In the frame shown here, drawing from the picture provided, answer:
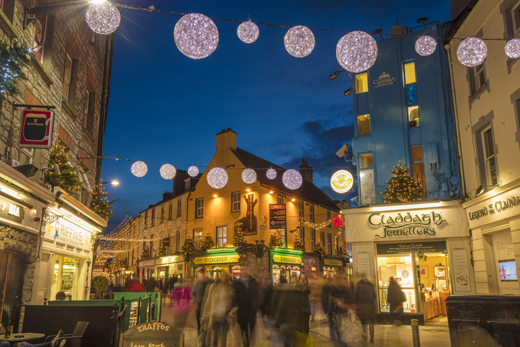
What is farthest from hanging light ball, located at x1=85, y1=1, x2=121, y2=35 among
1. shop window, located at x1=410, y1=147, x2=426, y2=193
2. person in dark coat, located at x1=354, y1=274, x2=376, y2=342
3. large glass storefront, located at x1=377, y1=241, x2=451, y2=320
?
shop window, located at x1=410, y1=147, x2=426, y2=193

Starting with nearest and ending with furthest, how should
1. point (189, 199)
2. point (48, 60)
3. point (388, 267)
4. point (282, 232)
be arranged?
point (48, 60) < point (388, 267) < point (282, 232) < point (189, 199)

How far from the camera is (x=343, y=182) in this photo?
51.8 feet

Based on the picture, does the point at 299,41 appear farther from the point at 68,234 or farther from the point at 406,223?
the point at 68,234

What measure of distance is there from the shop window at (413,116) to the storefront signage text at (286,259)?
15022 millimetres

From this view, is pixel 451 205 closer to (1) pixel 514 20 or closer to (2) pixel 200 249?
(1) pixel 514 20

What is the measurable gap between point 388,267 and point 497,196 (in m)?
4.82

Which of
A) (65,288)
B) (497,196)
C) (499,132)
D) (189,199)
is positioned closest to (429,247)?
(497,196)

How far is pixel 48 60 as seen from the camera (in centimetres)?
1062

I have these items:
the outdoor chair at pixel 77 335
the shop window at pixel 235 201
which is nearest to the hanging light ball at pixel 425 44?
the outdoor chair at pixel 77 335

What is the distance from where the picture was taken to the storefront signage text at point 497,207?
31.4 ft

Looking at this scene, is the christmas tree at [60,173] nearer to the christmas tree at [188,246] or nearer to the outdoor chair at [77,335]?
the outdoor chair at [77,335]

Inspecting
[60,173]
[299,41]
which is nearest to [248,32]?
[299,41]

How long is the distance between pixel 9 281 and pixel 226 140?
2298 centimetres

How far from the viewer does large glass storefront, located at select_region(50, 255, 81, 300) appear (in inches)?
468
